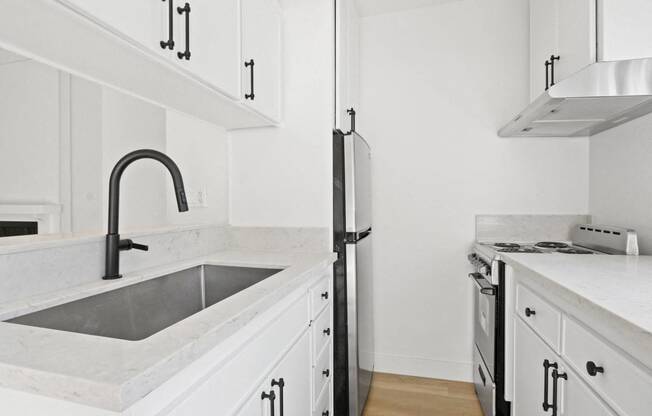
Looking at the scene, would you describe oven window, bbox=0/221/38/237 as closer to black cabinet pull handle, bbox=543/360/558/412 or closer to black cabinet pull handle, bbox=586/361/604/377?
black cabinet pull handle, bbox=586/361/604/377

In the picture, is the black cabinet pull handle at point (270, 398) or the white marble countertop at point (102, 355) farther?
the black cabinet pull handle at point (270, 398)

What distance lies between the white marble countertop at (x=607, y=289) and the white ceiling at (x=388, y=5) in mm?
1855

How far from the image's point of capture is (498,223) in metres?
2.39

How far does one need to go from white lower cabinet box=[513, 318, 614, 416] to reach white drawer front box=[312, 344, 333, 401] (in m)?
0.83

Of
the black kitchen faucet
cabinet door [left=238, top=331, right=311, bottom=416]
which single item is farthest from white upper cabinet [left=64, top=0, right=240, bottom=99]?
cabinet door [left=238, top=331, right=311, bottom=416]

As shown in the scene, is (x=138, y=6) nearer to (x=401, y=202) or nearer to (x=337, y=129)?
(x=337, y=129)

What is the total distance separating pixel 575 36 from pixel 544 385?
4.82 feet

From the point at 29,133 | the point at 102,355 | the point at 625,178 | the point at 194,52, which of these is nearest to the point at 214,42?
the point at 194,52

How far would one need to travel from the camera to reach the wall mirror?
0.95 m

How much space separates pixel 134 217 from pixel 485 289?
5.46ft

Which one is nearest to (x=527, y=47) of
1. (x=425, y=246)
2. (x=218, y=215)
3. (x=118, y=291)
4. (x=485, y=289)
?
(x=425, y=246)

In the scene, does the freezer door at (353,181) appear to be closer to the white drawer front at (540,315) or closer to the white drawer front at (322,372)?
the white drawer front at (322,372)

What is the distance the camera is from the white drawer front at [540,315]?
3.90ft

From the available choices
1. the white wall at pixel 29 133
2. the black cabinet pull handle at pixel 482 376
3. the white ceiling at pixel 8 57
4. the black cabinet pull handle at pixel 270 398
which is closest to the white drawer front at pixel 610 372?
the black cabinet pull handle at pixel 270 398
